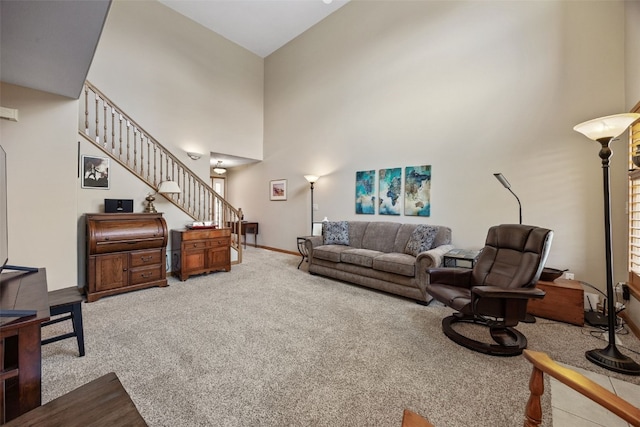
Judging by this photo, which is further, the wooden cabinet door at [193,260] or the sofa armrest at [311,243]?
the sofa armrest at [311,243]

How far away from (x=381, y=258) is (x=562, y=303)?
198 cm

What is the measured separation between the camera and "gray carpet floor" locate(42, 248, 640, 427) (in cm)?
157

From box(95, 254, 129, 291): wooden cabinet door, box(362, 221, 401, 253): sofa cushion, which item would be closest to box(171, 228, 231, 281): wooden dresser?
box(95, 254, 129, 291): wooden cabinet door

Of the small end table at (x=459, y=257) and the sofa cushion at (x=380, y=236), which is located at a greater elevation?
the sofa cushion at (x=380, y=236)

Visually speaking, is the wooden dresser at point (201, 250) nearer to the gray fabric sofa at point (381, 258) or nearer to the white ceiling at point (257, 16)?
the gray fabric sofa at point (381, 258)

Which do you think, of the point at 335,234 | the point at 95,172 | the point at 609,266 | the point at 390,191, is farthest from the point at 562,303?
the point at 95,172

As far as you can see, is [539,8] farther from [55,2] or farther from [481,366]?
[55,2]

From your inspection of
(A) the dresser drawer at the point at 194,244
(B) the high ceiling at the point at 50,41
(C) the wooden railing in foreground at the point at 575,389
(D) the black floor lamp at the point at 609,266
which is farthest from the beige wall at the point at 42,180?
(D) the black floor lamp at the point at 609,266

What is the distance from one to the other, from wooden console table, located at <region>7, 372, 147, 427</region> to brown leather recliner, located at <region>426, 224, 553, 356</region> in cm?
234

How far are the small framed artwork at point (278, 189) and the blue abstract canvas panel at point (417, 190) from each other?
3.23 m

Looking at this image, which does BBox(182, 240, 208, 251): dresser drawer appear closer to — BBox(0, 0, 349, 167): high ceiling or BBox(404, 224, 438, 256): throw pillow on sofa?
BBox(0, 0, 349, 167): high ceiling

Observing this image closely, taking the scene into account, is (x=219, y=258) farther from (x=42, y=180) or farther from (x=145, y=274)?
(x=42, y=180)

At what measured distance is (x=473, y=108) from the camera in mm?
3869

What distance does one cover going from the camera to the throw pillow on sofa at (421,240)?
380 centimetres
